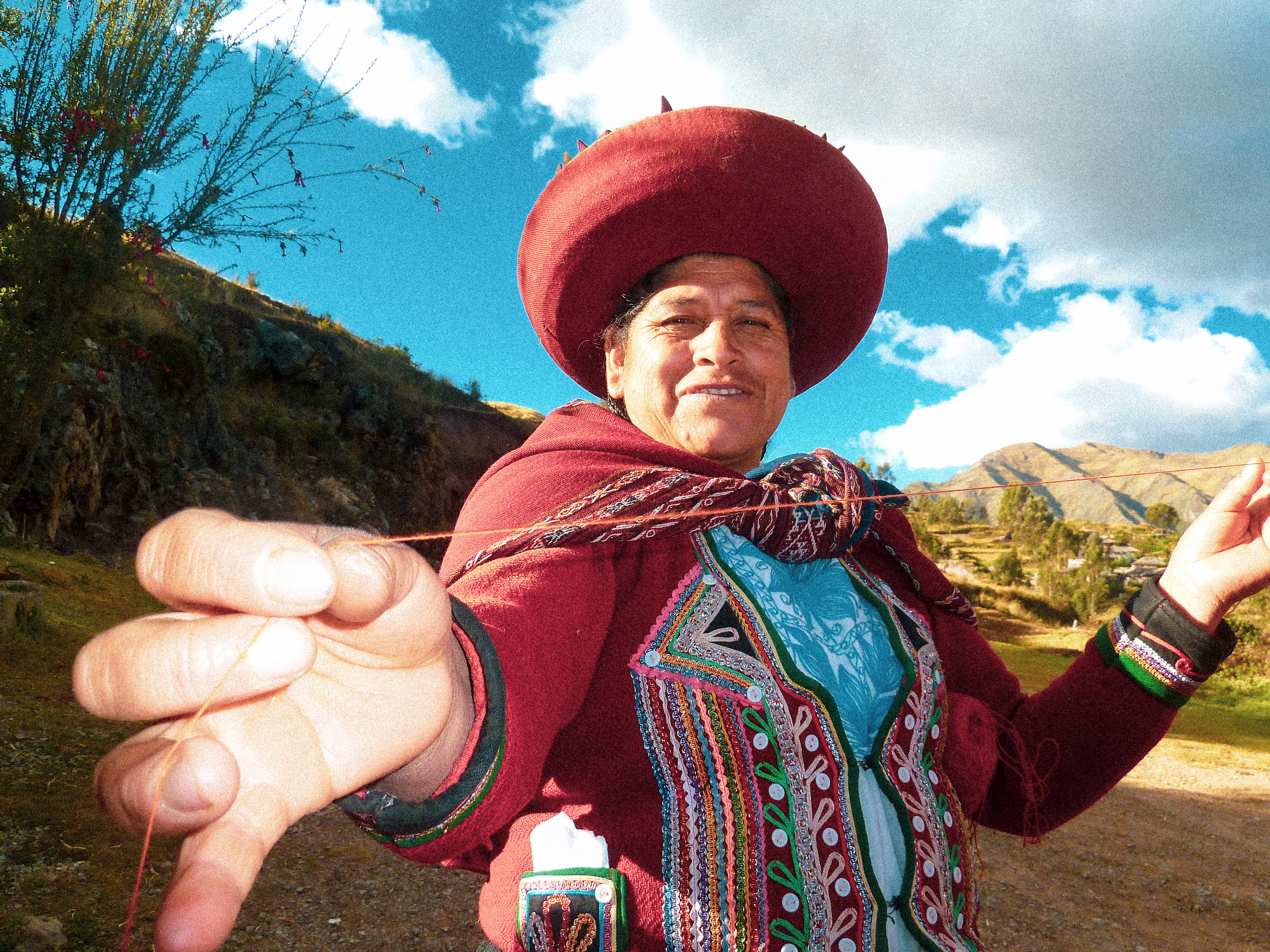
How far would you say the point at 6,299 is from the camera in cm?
712

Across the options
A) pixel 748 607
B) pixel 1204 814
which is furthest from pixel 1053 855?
pixel 748 607

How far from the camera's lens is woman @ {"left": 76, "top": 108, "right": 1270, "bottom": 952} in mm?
688

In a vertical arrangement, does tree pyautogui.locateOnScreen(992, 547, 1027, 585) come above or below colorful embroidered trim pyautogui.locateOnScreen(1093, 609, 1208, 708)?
above

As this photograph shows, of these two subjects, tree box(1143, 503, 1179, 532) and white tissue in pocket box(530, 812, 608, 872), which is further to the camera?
tree box(1143, 503, 1179, 532)

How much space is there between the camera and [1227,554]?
5.31ft

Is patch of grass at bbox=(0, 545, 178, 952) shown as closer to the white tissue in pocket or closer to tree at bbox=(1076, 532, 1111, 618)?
the white tissue in pocket

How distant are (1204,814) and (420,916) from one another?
24.0ft

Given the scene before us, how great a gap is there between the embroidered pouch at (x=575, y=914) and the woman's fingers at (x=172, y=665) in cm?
74

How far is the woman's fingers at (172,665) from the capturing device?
25.6 inches

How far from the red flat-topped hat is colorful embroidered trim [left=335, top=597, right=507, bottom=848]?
1216 millimetres

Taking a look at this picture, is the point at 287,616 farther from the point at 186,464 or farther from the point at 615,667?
the point at 186,464

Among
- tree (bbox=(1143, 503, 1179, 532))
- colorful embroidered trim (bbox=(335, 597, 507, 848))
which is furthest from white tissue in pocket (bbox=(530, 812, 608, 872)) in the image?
tree (bbox=(1143, 503, 1179, 532))

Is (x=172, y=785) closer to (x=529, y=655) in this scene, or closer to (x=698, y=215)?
(x=529, y=655)

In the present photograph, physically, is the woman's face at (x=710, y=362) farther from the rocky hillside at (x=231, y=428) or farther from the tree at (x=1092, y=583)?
the tree at (x=1092, y=583)
